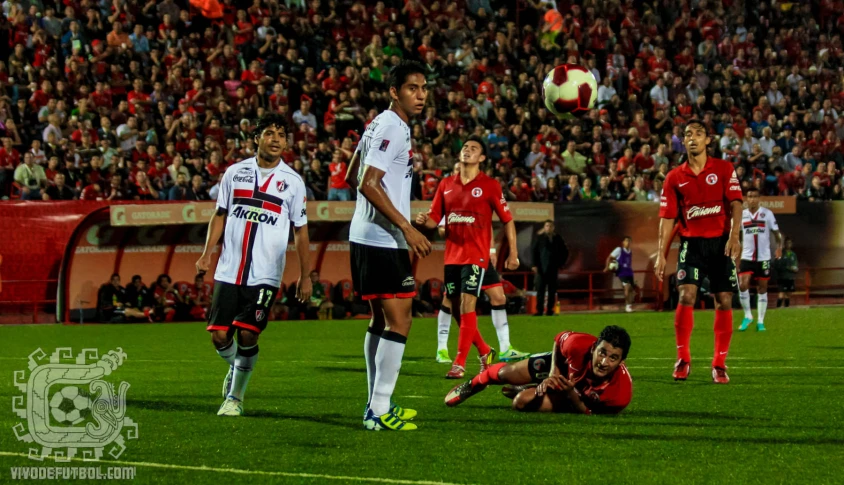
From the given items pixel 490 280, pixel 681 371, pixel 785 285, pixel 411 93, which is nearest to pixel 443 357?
pixel 490 280

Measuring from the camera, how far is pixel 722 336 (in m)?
10.6

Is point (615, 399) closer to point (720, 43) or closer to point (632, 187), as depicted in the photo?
point (632, 187)

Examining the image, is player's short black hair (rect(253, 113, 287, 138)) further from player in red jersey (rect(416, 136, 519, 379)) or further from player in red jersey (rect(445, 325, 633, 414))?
player in red jersey (rect(416, 136, 519, 379))

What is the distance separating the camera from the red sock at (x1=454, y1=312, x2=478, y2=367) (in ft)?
36.3

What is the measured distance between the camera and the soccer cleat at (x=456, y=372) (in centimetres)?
1091

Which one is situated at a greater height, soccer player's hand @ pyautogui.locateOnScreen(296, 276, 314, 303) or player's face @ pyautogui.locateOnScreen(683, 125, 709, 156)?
player's face @ pyautogui.locateOnScreen(683, 125, 709, 156)

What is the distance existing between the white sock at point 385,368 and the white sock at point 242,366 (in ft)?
4.12

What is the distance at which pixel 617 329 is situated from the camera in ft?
25.1

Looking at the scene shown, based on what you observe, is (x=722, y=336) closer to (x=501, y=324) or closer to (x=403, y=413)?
(x=501, y=324)

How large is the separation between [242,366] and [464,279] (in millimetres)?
3988

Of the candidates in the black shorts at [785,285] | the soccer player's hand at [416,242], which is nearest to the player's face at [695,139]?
the soccer player's hand at [416,242]

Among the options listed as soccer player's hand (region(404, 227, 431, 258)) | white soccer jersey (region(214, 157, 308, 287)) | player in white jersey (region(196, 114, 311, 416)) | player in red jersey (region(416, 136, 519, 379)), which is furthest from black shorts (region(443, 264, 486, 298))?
soccer player's hand (region(404, 227, 431, 258))

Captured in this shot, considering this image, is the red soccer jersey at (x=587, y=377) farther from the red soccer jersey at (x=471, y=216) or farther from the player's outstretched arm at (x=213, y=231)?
the red soccer jersey at (x=471, y=216)

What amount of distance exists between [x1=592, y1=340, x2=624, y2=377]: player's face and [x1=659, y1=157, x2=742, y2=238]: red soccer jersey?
3.34m
